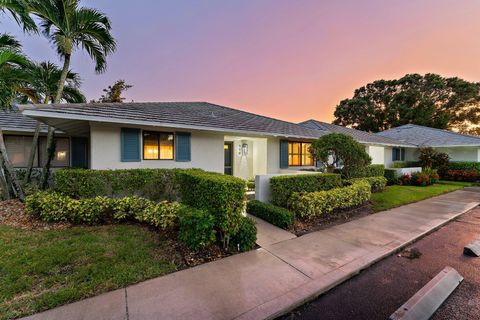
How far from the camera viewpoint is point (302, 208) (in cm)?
643

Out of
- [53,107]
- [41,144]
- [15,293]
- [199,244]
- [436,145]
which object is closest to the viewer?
[15,293]

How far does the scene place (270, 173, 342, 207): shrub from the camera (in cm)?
705

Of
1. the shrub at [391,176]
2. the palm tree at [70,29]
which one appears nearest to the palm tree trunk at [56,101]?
the palm tree at [70,29]

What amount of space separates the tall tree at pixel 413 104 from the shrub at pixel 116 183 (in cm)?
4115

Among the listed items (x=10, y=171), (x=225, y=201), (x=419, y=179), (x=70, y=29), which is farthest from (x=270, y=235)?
(x=419, y=179)

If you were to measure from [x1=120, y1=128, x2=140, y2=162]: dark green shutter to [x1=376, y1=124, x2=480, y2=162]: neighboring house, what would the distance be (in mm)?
24709

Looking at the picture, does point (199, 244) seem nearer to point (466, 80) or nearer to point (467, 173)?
point (467, 173)

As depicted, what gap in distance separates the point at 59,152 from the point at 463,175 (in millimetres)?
28921

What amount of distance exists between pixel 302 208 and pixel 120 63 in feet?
56.2

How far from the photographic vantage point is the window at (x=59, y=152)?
10.6 m

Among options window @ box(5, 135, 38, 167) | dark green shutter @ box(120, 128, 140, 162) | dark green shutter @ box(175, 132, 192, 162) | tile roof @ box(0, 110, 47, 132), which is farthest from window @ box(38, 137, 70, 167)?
dark green shutter @ box(175, 132, 192, 162)

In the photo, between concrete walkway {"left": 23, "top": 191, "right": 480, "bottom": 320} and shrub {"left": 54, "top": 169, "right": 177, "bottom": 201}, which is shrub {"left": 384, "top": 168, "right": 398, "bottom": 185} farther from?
shrub {"left": 54, "top": 169, "right": 177, "bottom": 201}

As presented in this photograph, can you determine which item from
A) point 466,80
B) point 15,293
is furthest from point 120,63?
point 466,80

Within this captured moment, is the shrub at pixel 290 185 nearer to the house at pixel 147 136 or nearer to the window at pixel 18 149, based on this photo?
the house at pixel 147 136
